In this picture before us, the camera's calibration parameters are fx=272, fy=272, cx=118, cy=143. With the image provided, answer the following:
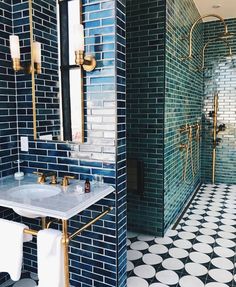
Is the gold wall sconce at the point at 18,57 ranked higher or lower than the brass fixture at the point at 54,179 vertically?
higher

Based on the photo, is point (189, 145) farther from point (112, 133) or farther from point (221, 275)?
point (112, 133)

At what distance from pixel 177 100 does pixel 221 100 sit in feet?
6.16

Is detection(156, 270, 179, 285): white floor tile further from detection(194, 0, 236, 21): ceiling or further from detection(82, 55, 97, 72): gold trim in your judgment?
detection(194, 0, 236, 21): ceiling

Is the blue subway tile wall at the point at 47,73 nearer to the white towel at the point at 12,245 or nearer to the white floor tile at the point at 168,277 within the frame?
the white towel at the point at 12,245

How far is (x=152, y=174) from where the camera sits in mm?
2896

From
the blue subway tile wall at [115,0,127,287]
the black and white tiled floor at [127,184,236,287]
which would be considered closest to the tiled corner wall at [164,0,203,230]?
the black and white tiled floor at [127,184,236,287]

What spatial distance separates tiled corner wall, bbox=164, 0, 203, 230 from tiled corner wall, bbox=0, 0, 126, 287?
1.10 metres

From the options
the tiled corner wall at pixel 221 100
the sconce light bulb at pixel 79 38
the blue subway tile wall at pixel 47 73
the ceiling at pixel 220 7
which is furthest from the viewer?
the tiled corner wall at pixel 221 100

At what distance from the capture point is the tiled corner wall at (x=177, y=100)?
9.57ft

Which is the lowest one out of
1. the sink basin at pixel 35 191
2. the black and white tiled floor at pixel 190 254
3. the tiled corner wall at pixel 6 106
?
the black and white tiled floor at pixel 190 254

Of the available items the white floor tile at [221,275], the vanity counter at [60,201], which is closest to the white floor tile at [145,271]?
the white floor tile at [221,275]

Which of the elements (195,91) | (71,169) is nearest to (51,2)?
(71,169)

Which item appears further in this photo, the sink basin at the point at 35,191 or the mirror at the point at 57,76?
the mirror at the point at 57,76

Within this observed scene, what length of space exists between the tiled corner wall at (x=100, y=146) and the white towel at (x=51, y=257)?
1.77ft
